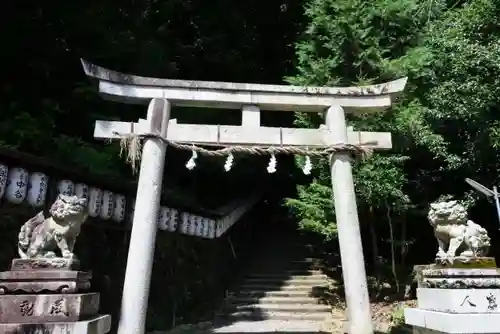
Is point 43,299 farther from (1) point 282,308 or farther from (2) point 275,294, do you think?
(2) point 275,294

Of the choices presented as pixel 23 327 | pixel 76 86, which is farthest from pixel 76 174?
pixel 76 86

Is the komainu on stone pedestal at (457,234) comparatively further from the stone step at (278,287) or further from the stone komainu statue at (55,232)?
the stone step at (278,287)

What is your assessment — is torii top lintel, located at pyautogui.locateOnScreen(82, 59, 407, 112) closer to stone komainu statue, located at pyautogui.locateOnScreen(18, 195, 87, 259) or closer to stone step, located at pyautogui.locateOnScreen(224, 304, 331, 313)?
stone komainu statue, located at pyautogui.locateOnScreen(18, 195, 87, 259)

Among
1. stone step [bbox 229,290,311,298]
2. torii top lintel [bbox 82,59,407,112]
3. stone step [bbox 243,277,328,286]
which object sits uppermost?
torii top lintel [bbox 82,59,407,112]

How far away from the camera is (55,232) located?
4766mm

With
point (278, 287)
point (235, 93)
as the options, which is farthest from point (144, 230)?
point (278, 287)

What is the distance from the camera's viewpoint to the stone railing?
19.2 feet

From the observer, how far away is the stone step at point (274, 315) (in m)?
10.4

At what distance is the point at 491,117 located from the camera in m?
10.1

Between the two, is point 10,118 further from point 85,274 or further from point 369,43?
point 369,43

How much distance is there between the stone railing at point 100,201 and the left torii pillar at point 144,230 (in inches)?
41.6

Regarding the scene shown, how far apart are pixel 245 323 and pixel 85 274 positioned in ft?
19.6

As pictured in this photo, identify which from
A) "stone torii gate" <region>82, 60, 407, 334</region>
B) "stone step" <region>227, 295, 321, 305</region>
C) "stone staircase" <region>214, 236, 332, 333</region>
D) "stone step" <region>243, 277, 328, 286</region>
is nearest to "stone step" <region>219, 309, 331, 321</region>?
"stone staircase" <region>214, 236, 332, 333</region>

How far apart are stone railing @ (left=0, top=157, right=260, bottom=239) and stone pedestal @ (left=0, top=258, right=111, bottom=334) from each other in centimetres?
165
